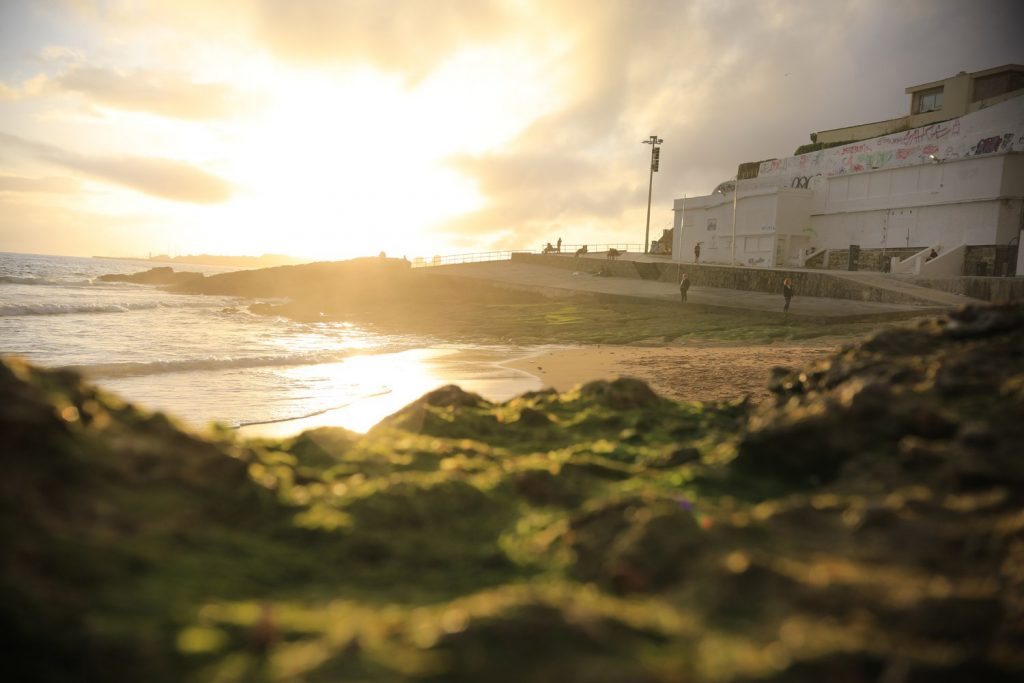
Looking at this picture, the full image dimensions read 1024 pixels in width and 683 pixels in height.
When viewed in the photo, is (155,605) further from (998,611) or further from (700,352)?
(700,352)

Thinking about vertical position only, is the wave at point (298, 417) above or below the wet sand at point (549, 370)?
below

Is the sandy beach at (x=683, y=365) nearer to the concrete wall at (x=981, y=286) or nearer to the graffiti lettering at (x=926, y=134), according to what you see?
the concrete wall at (x=981, y=286)

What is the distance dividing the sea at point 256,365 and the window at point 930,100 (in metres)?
34.7

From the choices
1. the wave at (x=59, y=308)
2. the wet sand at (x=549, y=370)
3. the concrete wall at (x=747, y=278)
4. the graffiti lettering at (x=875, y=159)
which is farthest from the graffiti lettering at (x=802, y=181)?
the wave at (x=59, y=308)

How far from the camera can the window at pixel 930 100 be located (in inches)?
1542

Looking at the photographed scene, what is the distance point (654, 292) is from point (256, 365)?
20815mm

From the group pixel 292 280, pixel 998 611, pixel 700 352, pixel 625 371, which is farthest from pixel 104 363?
pixel 292 280

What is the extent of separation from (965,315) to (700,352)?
46.3 feet

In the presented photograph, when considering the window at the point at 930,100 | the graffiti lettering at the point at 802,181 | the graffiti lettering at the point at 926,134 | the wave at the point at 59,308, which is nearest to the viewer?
Result: the wave at the point at 59,308

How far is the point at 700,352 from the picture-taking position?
698 inches

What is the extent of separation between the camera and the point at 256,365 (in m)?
15.6

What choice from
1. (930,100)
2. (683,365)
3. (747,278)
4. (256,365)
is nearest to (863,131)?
(930,100)

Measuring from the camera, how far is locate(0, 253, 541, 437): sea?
34.9ft

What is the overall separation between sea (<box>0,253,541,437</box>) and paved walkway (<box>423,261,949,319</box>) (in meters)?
10.5
